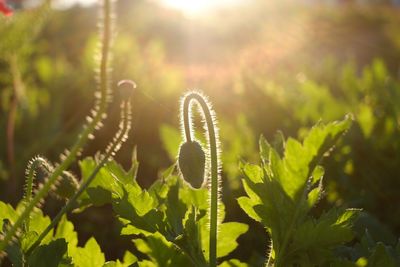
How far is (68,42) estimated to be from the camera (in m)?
9.53

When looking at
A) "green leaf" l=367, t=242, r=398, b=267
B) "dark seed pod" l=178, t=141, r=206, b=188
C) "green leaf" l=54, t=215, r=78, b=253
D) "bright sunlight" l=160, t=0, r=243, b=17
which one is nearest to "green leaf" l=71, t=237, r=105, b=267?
"green leaf" l=54, t=215, r=78, b=253

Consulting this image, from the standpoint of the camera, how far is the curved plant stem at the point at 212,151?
1412 millimetres

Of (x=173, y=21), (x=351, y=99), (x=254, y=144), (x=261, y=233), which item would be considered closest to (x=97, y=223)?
(x=254, y=144)

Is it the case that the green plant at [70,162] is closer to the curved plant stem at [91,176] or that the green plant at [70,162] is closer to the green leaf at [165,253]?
the curved plant stem at [91,176]

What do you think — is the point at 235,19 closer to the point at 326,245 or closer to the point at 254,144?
the point at 254,144

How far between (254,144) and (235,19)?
846 inches

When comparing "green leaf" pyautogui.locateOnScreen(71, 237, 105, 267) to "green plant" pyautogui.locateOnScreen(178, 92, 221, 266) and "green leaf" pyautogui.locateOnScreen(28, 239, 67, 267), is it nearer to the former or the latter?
"green leaf" pyautogui.locateOnScreen(28, 239, 67, 267)

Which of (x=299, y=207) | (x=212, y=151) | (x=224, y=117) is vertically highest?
(x=224, y=117)

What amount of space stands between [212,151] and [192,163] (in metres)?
0.15

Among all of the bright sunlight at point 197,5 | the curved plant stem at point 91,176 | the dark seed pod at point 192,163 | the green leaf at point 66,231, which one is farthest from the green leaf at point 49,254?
the bright sunlight at point 197,5

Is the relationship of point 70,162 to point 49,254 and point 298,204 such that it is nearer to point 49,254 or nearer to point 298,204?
point 49,254

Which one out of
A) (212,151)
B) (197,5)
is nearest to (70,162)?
(212,151)

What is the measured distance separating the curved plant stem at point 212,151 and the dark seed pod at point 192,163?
23 mm

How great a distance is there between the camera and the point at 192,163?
160cm
